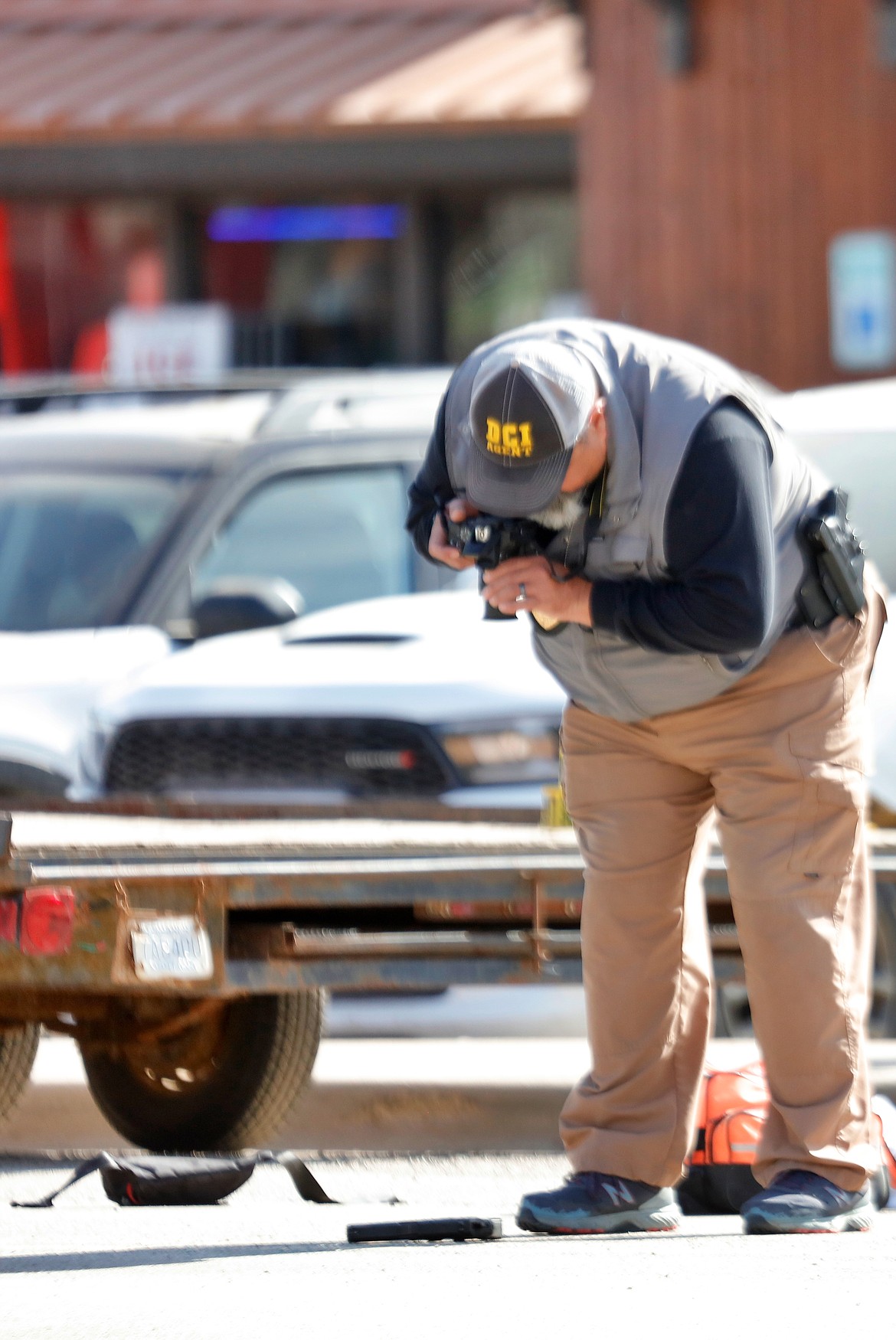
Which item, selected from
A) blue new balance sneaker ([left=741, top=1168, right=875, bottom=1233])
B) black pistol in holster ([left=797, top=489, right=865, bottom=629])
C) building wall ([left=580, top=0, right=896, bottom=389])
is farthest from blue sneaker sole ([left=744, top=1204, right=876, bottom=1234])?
building wall ([left=580, top=0, right=896, bottom=389])

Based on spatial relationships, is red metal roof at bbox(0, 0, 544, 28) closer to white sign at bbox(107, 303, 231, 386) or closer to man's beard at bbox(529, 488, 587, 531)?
white sign at bbox(107, 303, 231, 386)

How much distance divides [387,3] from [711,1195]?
1181cm

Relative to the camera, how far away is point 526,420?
3.33 metres

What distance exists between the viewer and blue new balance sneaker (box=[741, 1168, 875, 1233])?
3.55 meters

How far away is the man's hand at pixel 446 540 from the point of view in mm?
3512

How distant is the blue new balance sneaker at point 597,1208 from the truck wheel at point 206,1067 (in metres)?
1.16

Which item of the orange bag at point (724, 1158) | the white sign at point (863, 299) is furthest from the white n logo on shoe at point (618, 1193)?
the white sign at point (863, 299)

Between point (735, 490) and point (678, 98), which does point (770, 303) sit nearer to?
point (678, 98)

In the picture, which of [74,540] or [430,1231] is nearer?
[430,1231]

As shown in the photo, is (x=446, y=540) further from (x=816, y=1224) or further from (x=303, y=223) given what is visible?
(x=303, y=223)

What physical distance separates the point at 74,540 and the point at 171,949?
2.56 metres

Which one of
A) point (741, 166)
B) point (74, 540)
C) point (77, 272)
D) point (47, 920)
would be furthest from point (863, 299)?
point (47, 920)

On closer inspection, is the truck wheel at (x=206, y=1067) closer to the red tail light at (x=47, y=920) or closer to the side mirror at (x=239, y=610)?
the red tail light at (x=47, y=920)

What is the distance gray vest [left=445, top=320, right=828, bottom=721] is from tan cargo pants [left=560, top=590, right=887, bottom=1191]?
0.08 meters
